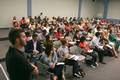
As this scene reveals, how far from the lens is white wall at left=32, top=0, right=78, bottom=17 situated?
15205 mm

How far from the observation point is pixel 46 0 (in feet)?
51.9

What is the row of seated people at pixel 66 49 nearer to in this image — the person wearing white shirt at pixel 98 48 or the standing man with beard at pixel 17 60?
the person wearing white shirt at pixel 98 48

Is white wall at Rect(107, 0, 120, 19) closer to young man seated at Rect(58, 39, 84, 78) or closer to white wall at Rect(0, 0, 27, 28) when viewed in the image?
white wall at Rect(0, 0, 27, 28)

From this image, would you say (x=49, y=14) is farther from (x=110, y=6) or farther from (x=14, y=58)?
(x=14, y=58)

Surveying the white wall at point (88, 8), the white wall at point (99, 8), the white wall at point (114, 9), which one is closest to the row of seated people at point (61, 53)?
the white wall at point (88, 8)

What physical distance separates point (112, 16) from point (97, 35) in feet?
46.2

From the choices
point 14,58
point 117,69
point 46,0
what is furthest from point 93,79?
point 46,0

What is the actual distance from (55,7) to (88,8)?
5719 mm

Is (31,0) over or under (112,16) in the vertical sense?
over

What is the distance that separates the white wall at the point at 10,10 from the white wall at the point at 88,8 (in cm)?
790

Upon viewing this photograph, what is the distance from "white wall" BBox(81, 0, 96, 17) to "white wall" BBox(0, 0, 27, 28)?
7.90 meters

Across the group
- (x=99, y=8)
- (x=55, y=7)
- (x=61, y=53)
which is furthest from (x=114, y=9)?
(x=61, y=53)

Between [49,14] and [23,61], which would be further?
[49,14]

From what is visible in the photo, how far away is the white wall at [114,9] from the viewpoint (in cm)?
2019
